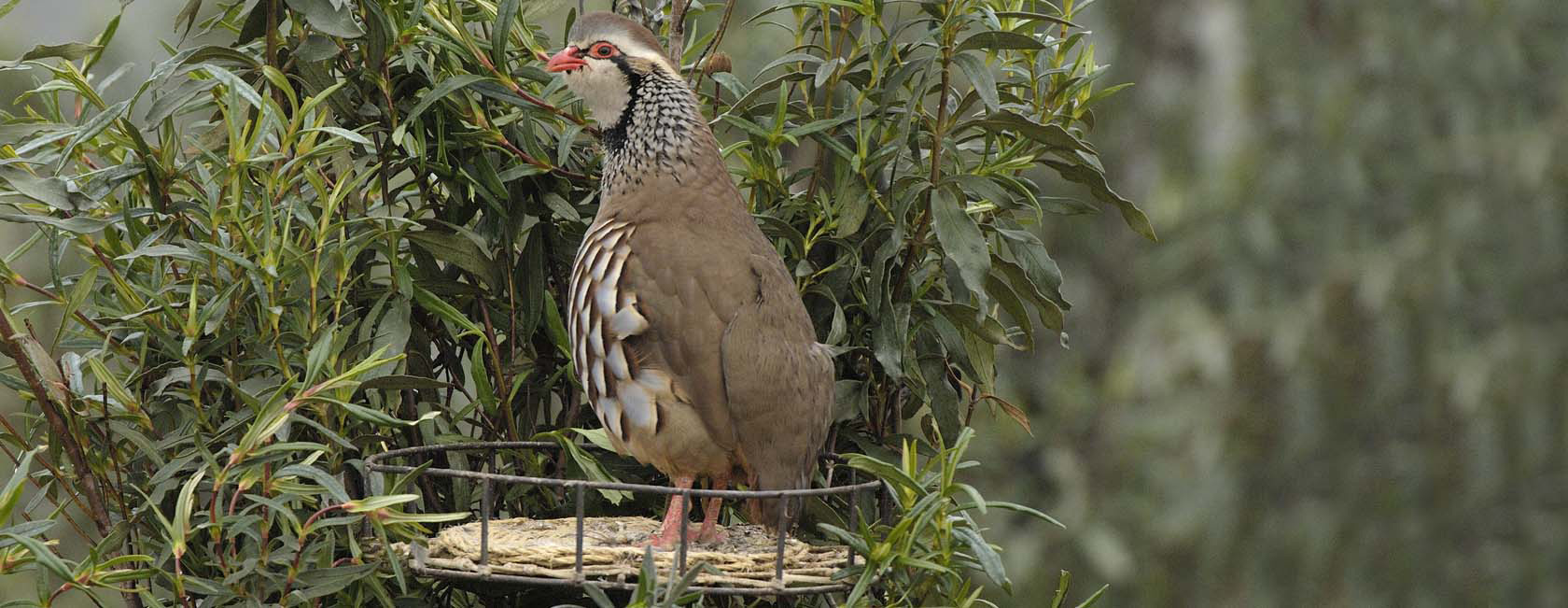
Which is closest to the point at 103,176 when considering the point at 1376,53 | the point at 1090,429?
the point at 1090,429

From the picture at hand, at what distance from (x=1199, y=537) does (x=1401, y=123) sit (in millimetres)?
871

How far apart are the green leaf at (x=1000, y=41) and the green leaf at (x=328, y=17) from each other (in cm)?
54

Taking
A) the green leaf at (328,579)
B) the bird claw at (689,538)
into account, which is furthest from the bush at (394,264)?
the bird claw at (689,538)

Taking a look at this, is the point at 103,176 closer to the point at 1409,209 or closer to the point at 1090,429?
the point at 1090,429

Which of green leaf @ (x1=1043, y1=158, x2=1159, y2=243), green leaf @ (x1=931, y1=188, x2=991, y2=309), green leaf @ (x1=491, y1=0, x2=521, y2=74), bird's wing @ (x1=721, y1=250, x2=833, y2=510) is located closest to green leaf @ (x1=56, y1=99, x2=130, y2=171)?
green leaf @ (x1=491, y1=0, x2=521, y2=74)

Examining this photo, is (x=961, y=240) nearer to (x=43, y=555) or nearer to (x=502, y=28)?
(x=502, y=28)

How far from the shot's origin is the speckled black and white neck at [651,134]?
1416 millimetres

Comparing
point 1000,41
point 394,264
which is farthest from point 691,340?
point 1000,41

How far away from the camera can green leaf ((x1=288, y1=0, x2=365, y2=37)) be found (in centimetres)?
127

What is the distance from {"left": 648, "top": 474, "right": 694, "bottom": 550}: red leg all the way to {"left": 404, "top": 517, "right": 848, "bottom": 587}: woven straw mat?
0.6 inches

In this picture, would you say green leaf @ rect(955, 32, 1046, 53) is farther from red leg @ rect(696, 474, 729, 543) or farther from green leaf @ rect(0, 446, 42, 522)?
green leaf @ rect(0, 446, 42, 522)

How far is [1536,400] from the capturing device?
2799mm

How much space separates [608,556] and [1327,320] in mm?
1974

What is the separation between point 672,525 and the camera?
1.35m
